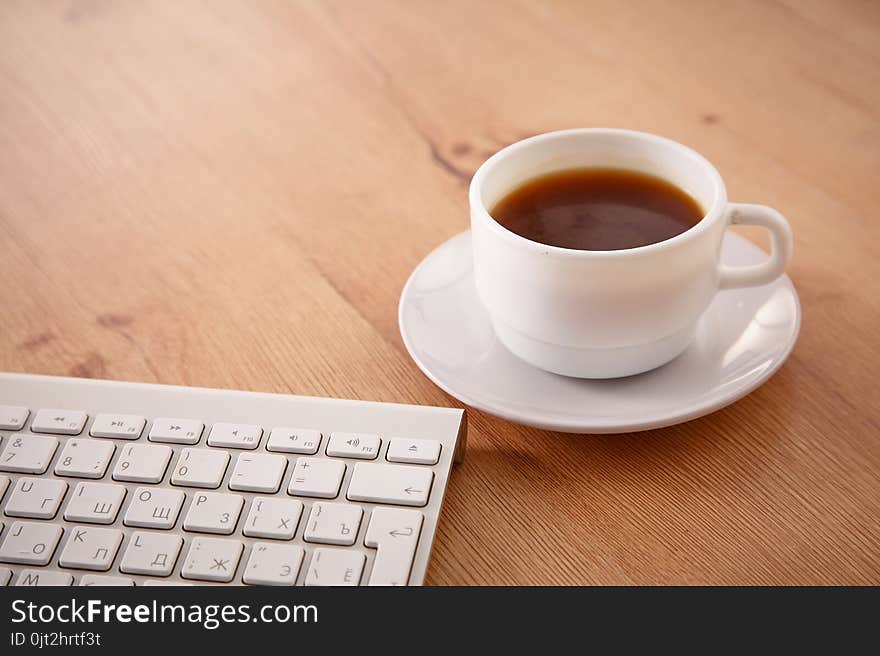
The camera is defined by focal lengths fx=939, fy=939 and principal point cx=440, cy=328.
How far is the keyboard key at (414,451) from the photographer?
52 centimetres

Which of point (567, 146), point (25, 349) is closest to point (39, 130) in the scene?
point (25, 349)

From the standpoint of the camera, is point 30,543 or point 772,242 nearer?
point 30,543

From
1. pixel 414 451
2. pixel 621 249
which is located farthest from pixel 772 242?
pixel 414 451

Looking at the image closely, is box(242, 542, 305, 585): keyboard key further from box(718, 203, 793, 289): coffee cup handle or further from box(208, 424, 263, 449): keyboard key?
box(718, 203, 793, 289): coffee cup handle

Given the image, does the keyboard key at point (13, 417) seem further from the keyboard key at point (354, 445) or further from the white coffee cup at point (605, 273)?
the white coffee cup at point (605, 273)

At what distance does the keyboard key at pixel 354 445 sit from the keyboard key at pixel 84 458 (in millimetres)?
126

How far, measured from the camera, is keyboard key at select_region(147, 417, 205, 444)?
535 millimetres

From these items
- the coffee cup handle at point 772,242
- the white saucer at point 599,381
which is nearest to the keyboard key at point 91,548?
the white saucer at point 599,381

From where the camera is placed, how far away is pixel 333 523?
49 cm

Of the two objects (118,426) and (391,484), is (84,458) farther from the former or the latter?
(391,484)

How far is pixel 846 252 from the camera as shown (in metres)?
0.69

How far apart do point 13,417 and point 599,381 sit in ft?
1.15
